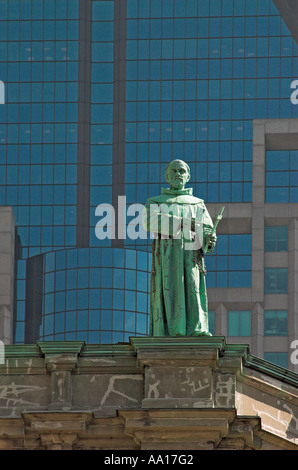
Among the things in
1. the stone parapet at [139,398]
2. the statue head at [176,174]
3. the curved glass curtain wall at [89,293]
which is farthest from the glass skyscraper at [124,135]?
the stone parapet at [139,398]

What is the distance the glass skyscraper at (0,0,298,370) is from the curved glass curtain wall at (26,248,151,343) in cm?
8

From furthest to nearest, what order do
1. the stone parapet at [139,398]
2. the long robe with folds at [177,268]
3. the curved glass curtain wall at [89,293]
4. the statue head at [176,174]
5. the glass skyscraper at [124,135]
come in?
1. the glass skyscraper at [124,135]
2. the curved glass curtain wall at [89,293]
3. the statue head at [176,174]
4. the long robe with folds at [177,268]
5. the stone parapet at [139,398]

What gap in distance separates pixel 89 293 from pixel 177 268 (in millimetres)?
71479

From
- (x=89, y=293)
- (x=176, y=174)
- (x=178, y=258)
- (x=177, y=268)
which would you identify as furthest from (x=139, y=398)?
(x=89, y=293)

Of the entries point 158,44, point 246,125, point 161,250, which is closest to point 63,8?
point 158,44

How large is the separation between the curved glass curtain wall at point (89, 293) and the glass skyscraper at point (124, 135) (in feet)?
0.27

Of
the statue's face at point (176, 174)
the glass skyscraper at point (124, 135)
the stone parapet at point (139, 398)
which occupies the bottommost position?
the stone parapet at point (139, 398)

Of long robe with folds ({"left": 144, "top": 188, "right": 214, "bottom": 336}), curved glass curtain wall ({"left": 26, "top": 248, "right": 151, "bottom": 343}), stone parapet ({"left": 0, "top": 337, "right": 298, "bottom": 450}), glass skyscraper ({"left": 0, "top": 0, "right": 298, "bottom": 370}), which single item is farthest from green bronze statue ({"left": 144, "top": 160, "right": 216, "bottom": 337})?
glass skyscraper ({"left": 0, "top": 0, "right": 298, "bottom": 370})

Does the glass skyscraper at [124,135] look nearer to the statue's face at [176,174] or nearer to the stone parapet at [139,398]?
the statue's face at [176,174]

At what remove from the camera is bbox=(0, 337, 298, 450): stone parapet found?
35.6 meters

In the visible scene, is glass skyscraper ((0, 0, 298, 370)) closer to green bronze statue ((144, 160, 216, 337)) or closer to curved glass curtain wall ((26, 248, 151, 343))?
curved glass curtain wall ((26, 248, 151, 343))

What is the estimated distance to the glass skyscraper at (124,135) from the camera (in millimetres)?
109000

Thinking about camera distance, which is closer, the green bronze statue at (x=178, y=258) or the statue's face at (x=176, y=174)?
the green bronze statue at (x=178, y=258)

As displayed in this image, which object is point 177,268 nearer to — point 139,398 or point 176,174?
point 176,174
